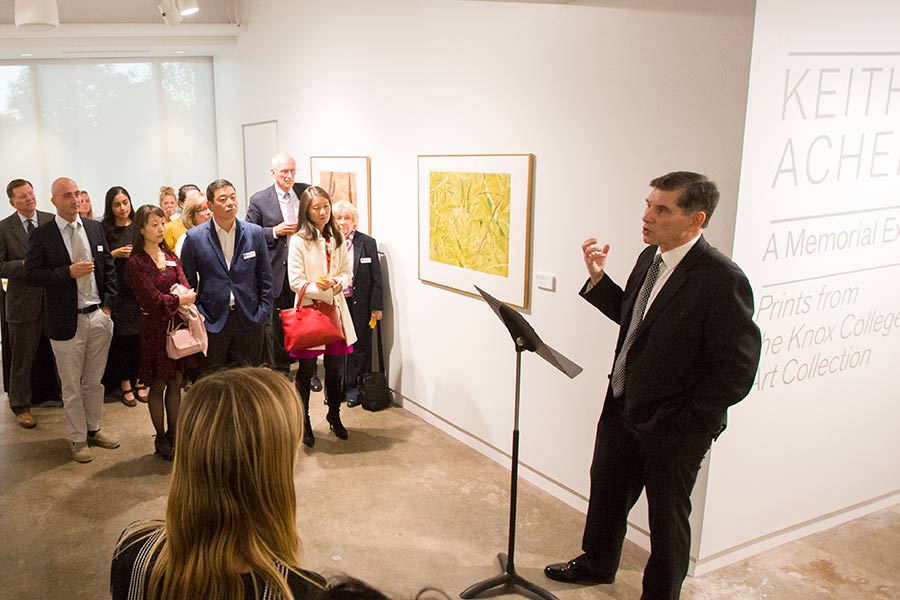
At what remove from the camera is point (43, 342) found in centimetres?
526

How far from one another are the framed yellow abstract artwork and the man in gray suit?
106 inches

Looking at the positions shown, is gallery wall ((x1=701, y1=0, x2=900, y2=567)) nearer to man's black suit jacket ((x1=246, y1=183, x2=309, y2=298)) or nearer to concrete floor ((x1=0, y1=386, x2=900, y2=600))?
concrete floor ((x1=0, y1=386, x2=900, y2=600))

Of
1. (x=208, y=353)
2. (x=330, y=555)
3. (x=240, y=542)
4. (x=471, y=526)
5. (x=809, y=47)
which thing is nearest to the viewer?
(x=240, y=542)

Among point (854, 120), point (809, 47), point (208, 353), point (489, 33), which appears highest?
point (489, 33)

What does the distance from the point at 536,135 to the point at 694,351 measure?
1710 millimetres

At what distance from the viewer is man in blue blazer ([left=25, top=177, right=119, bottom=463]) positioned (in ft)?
13.2

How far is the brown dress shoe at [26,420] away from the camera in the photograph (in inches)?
194

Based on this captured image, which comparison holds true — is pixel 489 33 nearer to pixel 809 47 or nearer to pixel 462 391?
pixel 809 47

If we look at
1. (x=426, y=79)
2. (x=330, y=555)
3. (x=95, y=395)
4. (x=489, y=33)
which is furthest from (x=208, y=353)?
(x=489, y=33)

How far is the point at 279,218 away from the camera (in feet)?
18.0

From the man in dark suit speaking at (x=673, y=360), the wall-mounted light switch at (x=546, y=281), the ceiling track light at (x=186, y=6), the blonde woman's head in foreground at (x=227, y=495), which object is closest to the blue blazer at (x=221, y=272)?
the wall-mounted light switch at (x=546, y=281)

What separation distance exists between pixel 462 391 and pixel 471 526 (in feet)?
3.92

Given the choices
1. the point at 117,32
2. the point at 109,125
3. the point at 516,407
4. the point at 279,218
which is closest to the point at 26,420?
the point at 279,218

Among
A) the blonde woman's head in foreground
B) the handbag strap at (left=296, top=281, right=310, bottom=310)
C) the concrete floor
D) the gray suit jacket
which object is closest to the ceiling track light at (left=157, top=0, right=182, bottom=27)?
the gray suit jacket
